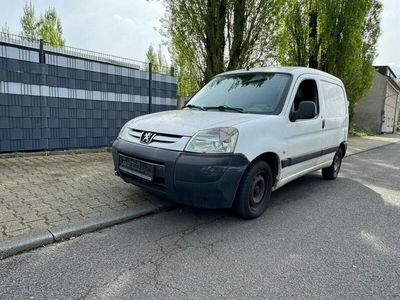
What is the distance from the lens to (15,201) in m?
3.95

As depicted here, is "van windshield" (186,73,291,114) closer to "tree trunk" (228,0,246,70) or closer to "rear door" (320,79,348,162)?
"rear door" (320,79,348,162)

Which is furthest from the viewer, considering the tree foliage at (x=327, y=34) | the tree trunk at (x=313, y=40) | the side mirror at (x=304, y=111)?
the tree trunk at (x=313, y=40)

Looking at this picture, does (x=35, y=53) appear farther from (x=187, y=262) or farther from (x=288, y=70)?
(x=187, y=262)

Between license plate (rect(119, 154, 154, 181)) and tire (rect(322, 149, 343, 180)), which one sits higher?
license plate (rect(119, 154, 154, 181))

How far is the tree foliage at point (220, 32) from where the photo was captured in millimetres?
8430

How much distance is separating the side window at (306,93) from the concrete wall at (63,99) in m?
5.15

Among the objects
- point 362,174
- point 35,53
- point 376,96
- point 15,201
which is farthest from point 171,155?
point 376,96

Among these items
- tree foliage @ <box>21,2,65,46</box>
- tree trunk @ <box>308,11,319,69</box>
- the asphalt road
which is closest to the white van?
the asphalt road

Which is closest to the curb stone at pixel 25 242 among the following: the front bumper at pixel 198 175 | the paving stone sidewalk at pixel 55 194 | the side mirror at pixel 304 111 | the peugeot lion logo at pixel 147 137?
the paving stone sidewalk at pixel 55 194

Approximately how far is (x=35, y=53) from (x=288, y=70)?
5.37 metres

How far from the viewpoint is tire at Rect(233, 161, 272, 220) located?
3523 mm

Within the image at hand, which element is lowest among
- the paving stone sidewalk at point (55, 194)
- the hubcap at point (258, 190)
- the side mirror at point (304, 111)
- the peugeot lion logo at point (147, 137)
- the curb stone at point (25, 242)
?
the curb stone at point (25, 242)

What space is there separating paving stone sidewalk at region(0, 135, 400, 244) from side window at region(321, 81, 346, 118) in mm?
3429

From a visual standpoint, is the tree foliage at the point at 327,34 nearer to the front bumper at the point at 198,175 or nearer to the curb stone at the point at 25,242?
the front bumper at the point at 198,175
